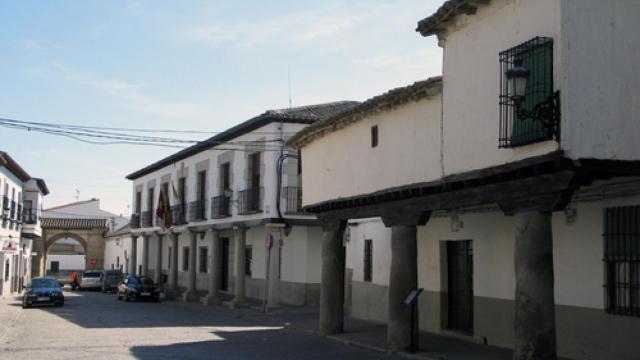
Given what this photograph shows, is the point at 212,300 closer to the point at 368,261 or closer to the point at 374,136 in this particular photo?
the point at 368,261

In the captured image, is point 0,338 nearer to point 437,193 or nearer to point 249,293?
point 437,193

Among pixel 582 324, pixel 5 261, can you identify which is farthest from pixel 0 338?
pixel 5 261

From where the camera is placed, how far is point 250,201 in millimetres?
29844

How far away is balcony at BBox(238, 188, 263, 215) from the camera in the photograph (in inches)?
1149

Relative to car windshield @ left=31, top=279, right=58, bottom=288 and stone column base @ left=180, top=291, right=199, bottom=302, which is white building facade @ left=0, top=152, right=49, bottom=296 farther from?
stone column base @ left=180, top=291, right=199, bottom=302

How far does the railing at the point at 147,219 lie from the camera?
45.5 meters

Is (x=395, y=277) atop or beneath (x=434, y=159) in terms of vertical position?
beneath

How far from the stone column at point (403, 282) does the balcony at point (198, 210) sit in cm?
2182

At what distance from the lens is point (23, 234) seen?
4544 centimetres

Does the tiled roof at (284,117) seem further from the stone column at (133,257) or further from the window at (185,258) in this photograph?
the stone column at (133,257)

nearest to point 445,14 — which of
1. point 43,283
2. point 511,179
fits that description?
point 511,179

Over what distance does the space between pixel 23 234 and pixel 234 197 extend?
2035cm

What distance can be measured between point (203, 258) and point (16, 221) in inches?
430

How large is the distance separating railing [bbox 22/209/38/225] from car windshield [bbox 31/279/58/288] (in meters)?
14.3
